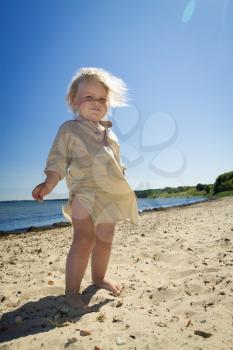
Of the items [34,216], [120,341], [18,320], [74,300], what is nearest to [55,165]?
[74,300]

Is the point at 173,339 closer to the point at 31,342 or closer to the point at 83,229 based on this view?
the point at 31,342

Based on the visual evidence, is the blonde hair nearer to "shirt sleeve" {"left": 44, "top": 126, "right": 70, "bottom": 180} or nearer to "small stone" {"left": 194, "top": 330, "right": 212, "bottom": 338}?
"shirt sleeve" {"left": 44, "top": 126, "right": 70, "bottom": 180}

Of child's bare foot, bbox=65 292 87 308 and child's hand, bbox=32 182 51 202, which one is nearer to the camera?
child's bare foot, bbox=65 292 87 308

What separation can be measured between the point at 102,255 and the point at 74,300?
2.11ft

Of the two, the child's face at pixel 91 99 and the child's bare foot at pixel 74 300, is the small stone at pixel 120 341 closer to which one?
the child's bare foot at pixel 74 300

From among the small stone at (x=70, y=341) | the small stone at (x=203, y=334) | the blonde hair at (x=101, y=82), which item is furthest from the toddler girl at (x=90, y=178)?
the small stone at (x=203, y=334)

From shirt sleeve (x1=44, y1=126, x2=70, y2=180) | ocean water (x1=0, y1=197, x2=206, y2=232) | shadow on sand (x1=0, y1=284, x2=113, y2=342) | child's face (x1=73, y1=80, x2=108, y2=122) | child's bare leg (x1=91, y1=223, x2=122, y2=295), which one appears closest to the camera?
shadow on sand (x1=0, y1=284, x2=113, y2=342)

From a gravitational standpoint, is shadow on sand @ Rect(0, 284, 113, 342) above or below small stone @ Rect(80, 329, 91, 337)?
below

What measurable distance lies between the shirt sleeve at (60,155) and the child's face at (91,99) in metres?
0.33

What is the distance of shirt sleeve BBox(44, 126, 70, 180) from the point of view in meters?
3.12

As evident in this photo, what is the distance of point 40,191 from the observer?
2.94 metres

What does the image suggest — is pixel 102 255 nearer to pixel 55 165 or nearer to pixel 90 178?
pixel 90 178

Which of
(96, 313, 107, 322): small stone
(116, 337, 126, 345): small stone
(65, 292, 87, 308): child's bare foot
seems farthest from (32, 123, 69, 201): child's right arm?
(116, 337, 126, 345): small stone

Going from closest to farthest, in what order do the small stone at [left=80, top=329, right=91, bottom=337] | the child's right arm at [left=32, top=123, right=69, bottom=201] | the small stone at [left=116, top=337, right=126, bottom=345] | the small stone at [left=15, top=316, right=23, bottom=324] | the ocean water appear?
the small stone at [left=116, top=337, right=126, bottom=345] → the small stone at [left=80, top=329, right=91, bottom=337] → the small stone at [left=15, top=316, right=23, bottom=324] → the child's right arm at [left=32, top=123, right=69, bottom=201] → the ocean water
